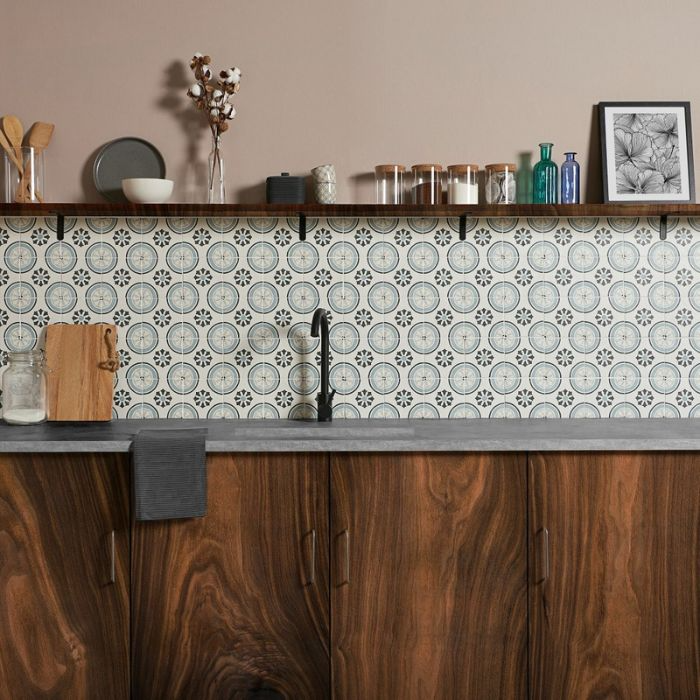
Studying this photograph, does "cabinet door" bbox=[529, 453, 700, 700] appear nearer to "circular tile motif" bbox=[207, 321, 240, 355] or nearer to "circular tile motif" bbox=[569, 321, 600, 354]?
"circular tile motif" bbox=[569, 321, 600, 354]

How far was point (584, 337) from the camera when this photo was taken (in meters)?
2.88

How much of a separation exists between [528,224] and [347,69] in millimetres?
881

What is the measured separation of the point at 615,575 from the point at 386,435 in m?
0.80

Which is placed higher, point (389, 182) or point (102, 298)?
point (389, 182)

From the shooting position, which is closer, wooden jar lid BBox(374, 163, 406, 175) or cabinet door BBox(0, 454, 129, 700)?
cabinet door BBox(0, 454, 129, 700)

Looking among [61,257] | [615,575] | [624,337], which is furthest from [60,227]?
[615,575]

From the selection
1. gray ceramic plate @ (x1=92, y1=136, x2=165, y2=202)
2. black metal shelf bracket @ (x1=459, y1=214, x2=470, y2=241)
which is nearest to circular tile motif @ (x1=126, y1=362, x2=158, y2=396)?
gray ceramic plate @ (x1=92, y1=136, x2=165, y2=202)

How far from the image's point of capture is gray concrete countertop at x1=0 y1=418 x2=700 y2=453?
7.44ft

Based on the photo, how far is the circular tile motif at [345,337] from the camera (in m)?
2.88

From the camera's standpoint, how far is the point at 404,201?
2814mm

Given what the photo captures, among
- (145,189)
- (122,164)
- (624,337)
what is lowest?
(624,337)

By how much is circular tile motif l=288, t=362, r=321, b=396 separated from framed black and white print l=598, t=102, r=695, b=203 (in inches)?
48.9

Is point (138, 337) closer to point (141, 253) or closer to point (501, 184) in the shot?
point (141, 253)

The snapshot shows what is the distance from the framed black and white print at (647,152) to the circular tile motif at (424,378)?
0.88 m
